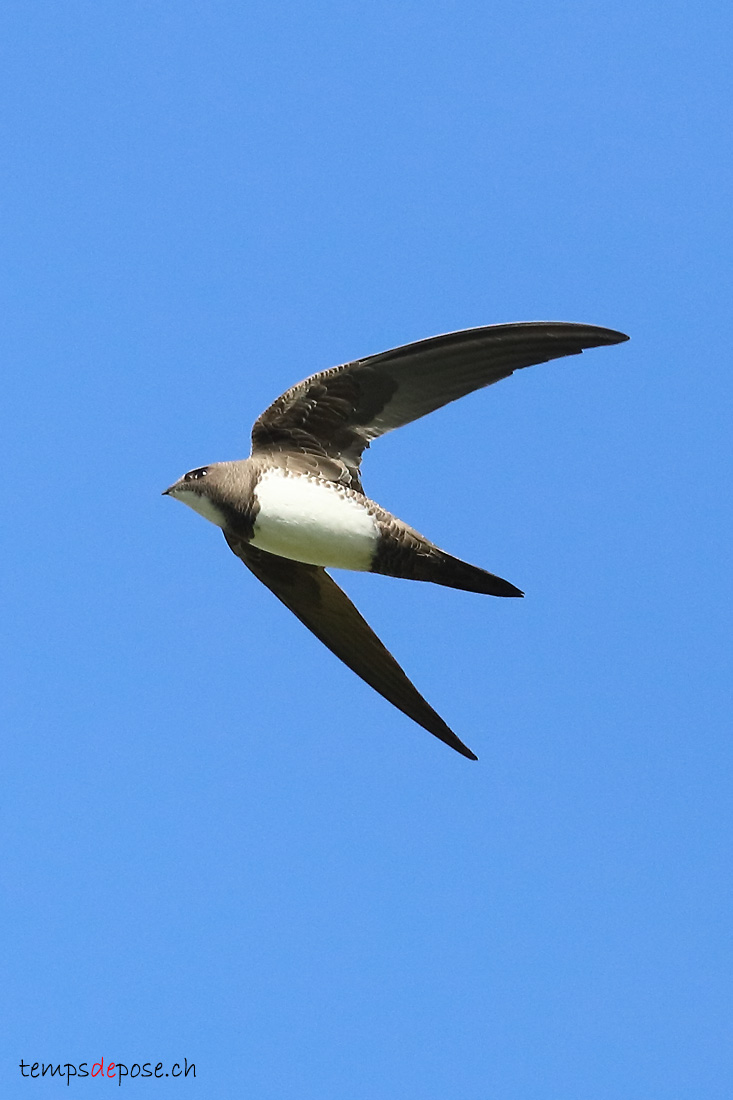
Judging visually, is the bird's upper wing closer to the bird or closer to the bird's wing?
the bird

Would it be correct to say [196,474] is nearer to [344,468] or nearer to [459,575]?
[344,468]

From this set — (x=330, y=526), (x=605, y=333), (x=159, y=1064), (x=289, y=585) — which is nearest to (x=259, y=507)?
(x=330, y=526)

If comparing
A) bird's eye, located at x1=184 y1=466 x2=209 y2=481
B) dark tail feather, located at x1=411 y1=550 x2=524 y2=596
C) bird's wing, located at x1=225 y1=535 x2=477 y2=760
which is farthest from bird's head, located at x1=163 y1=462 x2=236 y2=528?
dark tail feather, located at x1=411 y1=550 x2=524 y2=596

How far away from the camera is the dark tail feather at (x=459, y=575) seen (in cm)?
696

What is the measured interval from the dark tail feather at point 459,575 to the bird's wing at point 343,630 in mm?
875

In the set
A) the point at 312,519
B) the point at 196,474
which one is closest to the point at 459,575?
the point at 312,519

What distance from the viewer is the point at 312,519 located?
23.2ft

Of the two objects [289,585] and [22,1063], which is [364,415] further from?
[22,1063]

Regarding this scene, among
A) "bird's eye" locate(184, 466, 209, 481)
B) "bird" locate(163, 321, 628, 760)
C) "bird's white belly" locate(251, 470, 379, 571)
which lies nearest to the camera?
"bird" locate(163, 321, 628, 760)

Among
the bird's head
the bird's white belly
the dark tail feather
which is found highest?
the bird's head

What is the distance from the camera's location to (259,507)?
7.09 meters

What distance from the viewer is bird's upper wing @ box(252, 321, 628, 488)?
6746 mm

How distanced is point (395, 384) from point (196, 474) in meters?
1.07

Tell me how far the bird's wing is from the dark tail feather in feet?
2.87
